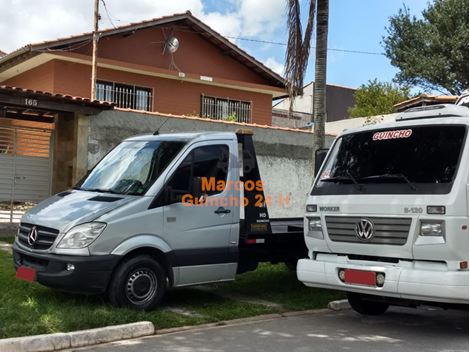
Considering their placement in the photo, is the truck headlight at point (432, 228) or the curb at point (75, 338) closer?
the curb at point (75, 338)

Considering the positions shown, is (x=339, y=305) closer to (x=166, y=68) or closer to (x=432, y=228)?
(x=432, y=228)

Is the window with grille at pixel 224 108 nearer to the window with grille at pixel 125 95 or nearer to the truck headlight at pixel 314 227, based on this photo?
the window with grille at pixel 125 95

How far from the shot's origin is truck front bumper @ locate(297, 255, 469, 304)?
18.5 feet

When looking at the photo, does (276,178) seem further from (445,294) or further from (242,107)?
(445,294)

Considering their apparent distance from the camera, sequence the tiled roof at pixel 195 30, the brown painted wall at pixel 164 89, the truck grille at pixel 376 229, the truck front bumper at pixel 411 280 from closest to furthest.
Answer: the truck front bumper at pixel 411 280
the truck grille at pixel 376 229
the tiled roof at pixel 195 30
the brown painted wall at pixel 164 89

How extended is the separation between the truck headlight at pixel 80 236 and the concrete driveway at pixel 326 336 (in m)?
1.22

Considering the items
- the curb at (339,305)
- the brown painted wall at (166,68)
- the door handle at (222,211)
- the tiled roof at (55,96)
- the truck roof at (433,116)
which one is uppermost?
the brown painted wall at (166,68)

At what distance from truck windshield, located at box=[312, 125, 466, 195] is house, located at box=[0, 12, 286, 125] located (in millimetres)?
13461

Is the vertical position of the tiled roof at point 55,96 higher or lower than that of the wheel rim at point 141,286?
higher

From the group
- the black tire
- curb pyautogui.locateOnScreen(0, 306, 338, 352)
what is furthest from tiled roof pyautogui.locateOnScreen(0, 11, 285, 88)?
curb pyautogui.locateOnScreen(0, 306, 338, 352)

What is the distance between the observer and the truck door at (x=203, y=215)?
716 centimetres

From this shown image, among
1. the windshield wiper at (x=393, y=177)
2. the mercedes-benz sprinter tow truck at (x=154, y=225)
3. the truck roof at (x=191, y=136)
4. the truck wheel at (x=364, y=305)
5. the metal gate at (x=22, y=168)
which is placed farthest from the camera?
the metal gate at (x=22, y=168)

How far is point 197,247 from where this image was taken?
7.33m

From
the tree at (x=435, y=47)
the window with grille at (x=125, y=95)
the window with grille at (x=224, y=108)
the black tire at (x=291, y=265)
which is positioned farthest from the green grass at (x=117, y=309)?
the tree at (x=435, y=47)
